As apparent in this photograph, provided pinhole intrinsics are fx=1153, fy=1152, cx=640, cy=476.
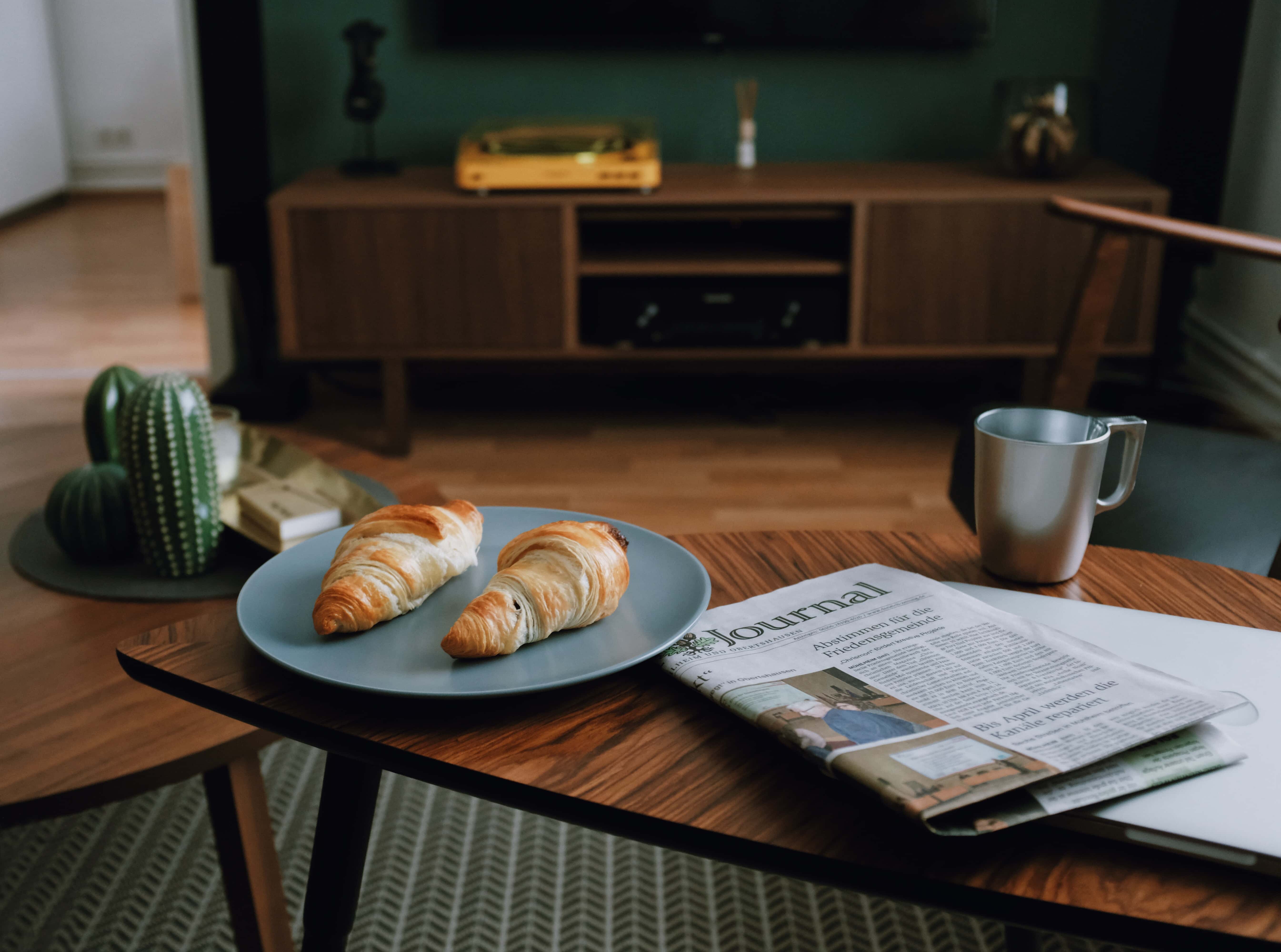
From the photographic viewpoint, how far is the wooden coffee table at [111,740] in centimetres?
81

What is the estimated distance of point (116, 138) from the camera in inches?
219

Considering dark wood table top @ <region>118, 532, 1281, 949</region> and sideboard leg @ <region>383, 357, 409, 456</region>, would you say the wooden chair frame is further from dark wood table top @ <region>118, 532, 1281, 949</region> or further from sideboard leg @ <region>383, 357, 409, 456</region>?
sideboard leg @ <region>383, 357, 409, 456</region>

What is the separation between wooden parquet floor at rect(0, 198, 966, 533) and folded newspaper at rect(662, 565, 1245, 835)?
2.75 feet

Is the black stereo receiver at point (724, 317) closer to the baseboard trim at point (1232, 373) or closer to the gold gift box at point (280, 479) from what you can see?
the baseboard trim at point (1232, 373)

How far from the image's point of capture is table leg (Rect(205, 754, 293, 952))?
903 mm

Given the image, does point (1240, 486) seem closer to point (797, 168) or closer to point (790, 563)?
point (790, 563)

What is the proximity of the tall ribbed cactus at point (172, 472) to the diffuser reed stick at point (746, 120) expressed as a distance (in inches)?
71.6

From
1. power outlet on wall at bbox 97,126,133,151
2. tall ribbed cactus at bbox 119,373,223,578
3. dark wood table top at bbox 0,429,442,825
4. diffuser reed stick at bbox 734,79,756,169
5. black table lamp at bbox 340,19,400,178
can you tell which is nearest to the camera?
dark wood table top at bbox 0,429,442,825

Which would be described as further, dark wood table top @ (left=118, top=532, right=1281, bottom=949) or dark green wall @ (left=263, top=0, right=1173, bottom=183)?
dark green wall @ (left=263, top=0, right=1173, bottom=183)

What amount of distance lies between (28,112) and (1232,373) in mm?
4973

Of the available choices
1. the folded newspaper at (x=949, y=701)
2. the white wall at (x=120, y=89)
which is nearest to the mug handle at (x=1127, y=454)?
the folded newspaper at (x=949, y=701)

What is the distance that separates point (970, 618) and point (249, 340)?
2.47 meters

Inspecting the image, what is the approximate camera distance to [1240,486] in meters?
1.20

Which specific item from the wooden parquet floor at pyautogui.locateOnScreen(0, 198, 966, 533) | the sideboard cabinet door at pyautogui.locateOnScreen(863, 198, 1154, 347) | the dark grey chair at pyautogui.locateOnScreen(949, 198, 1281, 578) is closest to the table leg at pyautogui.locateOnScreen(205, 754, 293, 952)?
the wooden parquet floor at pyautogui.locateOnScreen(0, 198, 966, 533)
